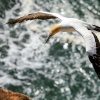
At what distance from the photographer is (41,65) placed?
26.2 ft

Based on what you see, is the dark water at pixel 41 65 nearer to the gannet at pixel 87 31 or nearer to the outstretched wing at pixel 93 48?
the gannet at pixel 87 31

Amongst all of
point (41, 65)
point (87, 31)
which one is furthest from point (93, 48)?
point (41, 65)

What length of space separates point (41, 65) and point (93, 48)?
3766 mm

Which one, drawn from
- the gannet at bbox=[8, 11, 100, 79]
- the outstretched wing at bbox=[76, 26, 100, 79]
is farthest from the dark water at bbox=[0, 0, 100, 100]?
the outstretched wing at bbox=[76, 26, 100, 79]

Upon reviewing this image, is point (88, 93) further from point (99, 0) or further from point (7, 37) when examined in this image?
point (99, 0)

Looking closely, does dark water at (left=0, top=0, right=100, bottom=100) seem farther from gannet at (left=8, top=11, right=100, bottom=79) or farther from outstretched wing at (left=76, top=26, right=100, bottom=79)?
outstretched wing at (left=76, top=26, right=100, bottom=79)

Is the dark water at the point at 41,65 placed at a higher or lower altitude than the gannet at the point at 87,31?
lower

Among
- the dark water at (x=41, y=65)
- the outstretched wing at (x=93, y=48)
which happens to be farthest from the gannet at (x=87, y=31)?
the dark water at (x=41, y=65)

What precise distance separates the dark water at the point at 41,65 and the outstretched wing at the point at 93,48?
2.70 metres

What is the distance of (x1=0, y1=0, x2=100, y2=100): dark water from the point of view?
293 inches

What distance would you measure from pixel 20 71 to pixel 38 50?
35.7 inches

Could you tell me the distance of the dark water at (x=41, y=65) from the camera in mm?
7441

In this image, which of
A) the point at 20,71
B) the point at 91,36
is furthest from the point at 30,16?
the point at 20,71

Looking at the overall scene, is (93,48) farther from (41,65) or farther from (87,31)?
(41,65)
